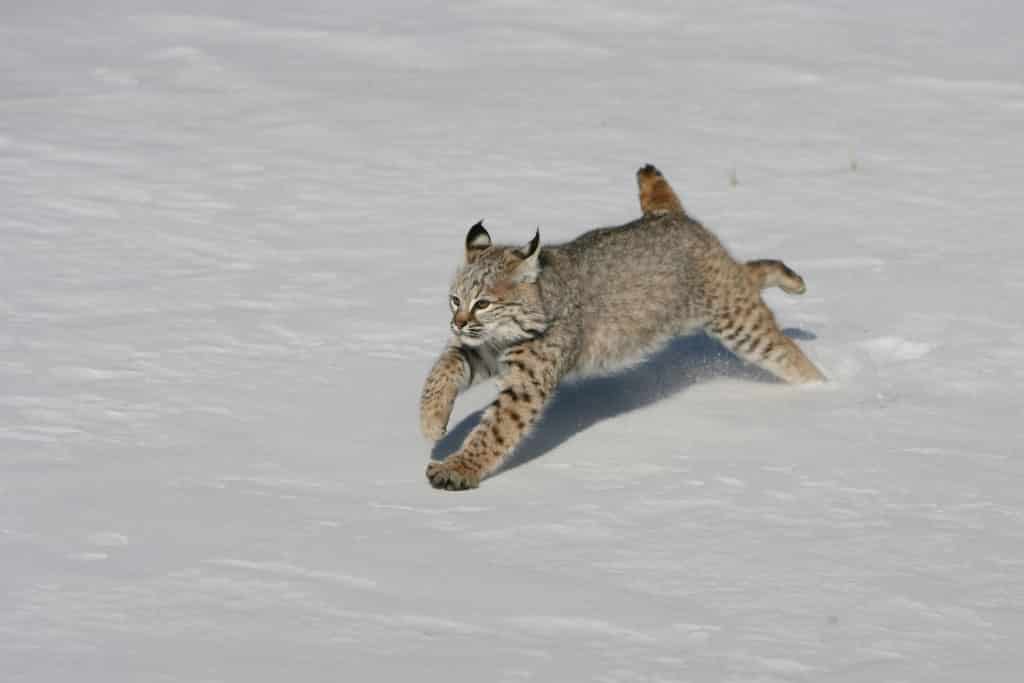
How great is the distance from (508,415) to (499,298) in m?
0.50

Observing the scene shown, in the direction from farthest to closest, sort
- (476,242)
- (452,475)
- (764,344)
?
(764,344) < (476,242) < (452,475)

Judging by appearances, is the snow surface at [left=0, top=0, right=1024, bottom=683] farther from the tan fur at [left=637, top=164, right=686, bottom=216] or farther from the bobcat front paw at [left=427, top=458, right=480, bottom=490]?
the tan fur at [left=637, top=164, right=686, bottom=216]

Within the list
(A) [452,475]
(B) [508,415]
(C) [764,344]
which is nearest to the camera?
(A) [452,475]

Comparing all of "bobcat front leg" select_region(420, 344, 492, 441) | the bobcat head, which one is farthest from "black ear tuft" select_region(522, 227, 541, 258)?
"bobcat front leg" select_region(420, 344, 492, 441)

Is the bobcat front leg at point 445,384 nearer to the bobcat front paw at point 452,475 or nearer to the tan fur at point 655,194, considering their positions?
the bobcat front paw at point 452,475

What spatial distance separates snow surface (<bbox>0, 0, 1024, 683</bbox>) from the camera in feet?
17.9

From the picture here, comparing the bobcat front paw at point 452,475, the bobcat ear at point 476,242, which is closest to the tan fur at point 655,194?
the bobcat ear at point 476,242

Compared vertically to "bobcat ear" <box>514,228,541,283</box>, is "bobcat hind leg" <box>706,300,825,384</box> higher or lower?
lower

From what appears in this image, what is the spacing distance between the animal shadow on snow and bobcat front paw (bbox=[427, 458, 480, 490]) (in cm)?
37

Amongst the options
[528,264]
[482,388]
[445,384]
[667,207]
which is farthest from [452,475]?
[667,207]

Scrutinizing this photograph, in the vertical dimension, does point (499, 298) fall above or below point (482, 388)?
above

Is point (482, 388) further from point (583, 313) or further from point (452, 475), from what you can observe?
point (452, 475)

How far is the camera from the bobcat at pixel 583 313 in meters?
7.24

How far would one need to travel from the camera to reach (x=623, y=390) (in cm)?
841
